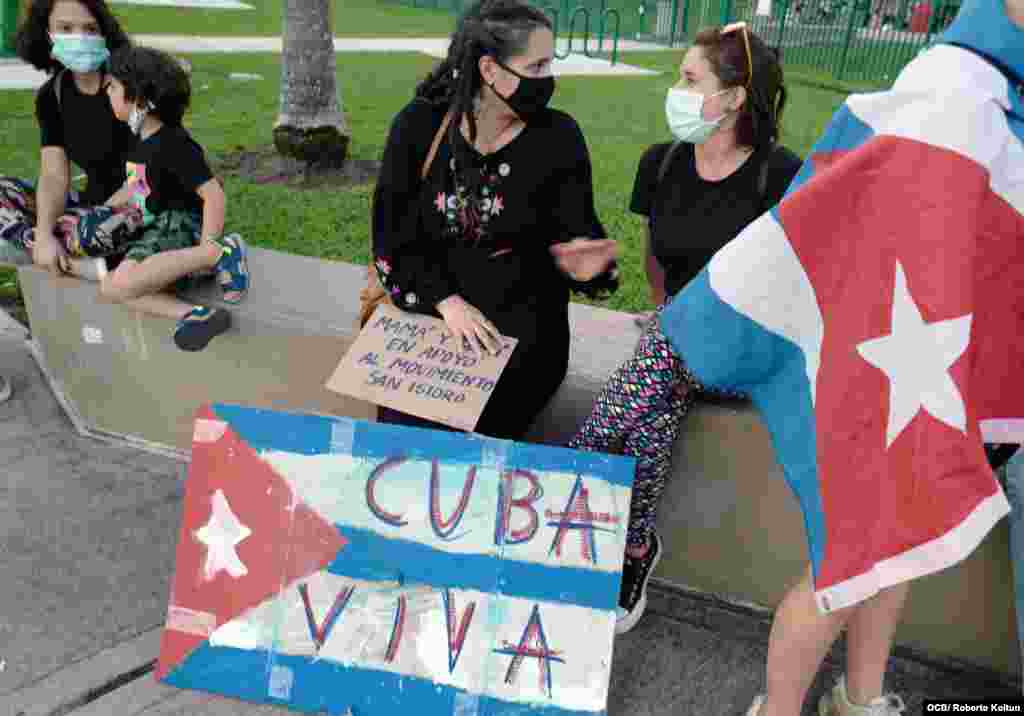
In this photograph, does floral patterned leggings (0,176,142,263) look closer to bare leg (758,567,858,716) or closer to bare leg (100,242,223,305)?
bare leg (100,242,223,305)

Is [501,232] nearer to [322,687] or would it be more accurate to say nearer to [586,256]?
[586,256]

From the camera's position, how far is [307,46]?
6363 mm

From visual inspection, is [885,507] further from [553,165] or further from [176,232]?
[176,232]

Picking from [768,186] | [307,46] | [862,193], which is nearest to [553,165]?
[768,186]

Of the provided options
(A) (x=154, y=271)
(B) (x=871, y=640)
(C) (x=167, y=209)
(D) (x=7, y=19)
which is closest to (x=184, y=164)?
(C) (x=167, y=209)

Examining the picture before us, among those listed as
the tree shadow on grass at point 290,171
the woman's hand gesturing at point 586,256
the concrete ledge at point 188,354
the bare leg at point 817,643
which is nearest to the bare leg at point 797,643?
the bare leg at point 817,643

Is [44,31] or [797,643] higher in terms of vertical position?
[44,31]

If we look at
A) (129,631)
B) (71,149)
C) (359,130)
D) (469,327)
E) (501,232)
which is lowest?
(129,631)

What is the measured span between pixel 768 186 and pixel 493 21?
34.5 inches

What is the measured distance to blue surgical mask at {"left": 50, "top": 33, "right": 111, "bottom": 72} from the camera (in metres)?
3.44

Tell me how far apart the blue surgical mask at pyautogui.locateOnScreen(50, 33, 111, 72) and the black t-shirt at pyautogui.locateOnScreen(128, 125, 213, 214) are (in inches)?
15.5

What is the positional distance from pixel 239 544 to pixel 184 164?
149 centimetres

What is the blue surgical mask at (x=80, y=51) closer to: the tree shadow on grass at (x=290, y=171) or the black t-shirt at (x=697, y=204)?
the black t-shirt at (x=697, y=204)

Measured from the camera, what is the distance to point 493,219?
2715 mm
